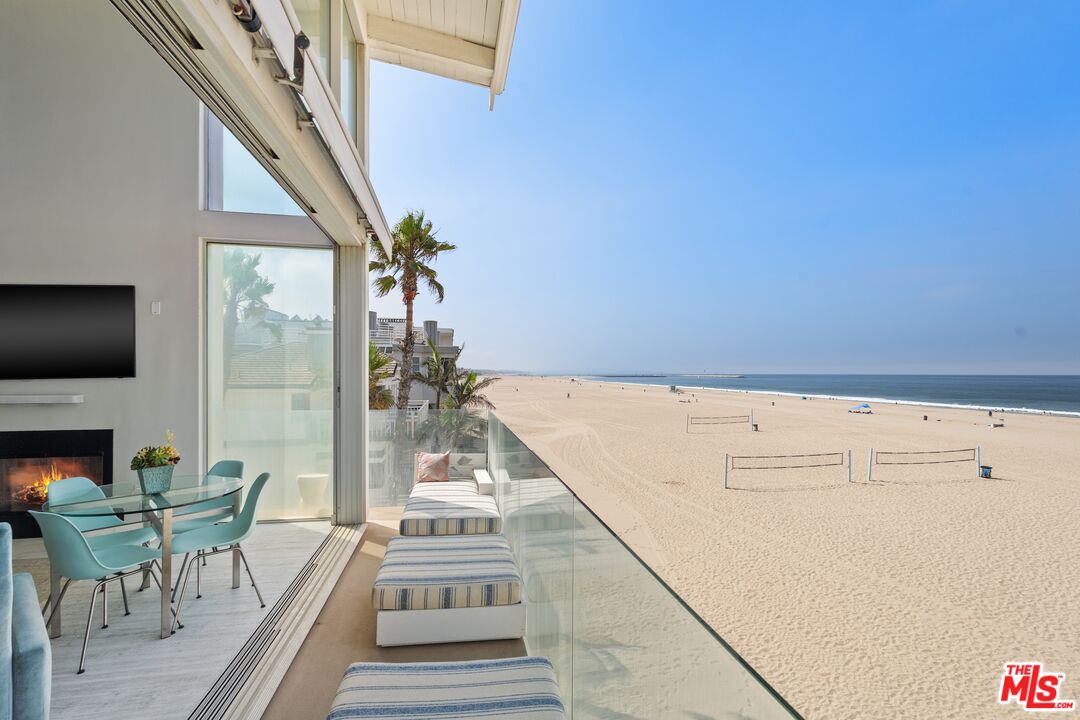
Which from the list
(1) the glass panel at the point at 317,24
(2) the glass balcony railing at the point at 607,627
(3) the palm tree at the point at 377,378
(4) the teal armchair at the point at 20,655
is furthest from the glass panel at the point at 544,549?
(3) the palm tree at the point at 377,378

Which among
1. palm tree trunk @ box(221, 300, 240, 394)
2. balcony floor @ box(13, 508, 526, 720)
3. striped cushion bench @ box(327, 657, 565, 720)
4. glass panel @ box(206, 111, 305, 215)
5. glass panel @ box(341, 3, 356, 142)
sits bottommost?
balcony floor @ box(13, 508, 526, 720)

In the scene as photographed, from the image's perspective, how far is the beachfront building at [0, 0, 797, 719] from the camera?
2551 mm

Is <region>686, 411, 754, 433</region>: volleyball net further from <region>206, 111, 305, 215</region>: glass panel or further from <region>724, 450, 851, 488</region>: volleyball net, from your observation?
<region>206, 111, 305, 215</region>: glass panel

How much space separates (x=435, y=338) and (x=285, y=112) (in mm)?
20187

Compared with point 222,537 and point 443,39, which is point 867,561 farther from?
point 443,39

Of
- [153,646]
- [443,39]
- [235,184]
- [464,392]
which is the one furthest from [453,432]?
[464,392]

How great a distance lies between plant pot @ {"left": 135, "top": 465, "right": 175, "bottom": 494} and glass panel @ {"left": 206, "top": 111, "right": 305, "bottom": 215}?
2.65 meters

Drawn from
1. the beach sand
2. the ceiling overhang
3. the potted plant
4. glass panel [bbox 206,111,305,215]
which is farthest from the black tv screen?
the beach sand

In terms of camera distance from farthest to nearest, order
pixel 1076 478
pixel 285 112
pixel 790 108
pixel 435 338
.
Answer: pixel 790 108
pixel 435 338
pixel 1076 478
pixel 285 112

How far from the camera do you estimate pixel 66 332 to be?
4445 millimetres

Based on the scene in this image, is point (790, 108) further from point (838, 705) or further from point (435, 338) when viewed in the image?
point (838, 705)

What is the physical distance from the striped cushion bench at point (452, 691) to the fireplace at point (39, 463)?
164 inches

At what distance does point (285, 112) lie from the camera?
2.18 meters

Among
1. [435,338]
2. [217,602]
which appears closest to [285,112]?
[217,602]
